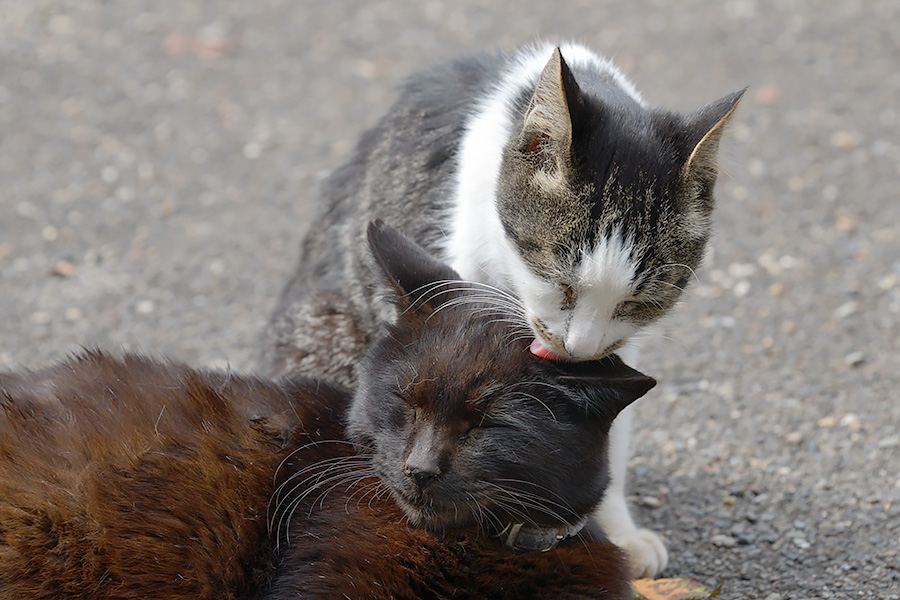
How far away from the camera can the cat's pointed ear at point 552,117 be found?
286 centimetres

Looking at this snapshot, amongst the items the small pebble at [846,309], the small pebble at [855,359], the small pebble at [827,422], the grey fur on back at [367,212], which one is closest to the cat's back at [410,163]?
the grey fur on back at [367,212]

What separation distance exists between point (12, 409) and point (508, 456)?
1.41 meters

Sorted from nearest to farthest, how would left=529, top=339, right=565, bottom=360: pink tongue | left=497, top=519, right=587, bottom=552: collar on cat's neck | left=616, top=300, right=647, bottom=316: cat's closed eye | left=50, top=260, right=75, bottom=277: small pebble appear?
1. left=497, top=519, right=587, bottom=552: collar on cat's neck
2. left=529, top=339, right=565, bottom=360: pink tongue
3. left=616, top=300, right=647, bottom=316: cat's closed eye
4. left=50, top=260, right=75, bottom=277: small pebble

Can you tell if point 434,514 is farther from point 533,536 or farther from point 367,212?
point 367,212

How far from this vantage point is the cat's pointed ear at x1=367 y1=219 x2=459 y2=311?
108 inches

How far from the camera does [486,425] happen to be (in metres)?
2.54

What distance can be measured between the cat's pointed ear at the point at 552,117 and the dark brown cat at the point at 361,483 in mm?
596

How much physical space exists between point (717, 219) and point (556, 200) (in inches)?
126

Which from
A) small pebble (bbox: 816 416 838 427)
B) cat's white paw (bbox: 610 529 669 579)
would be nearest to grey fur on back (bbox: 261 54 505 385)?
cat's white paw (bbox: 610 529 669 579)

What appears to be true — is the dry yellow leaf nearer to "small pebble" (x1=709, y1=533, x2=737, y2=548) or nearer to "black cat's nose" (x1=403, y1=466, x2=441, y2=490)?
"small pebble" (x1=709, y1=533, x2=737, y2=548)

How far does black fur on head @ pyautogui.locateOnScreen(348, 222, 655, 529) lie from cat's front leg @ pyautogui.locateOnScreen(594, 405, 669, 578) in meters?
0.66

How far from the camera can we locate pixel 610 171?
2.96m

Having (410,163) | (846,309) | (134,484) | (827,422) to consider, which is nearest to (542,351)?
(134,484)

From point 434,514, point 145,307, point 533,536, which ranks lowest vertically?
point 145,307
